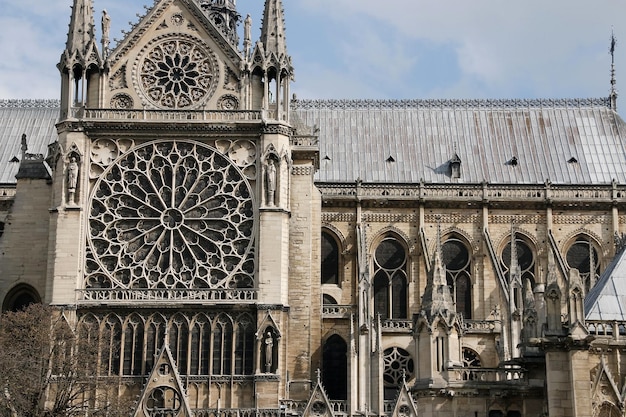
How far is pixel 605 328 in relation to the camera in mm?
31203

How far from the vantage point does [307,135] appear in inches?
1876

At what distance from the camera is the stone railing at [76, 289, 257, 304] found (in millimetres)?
43438

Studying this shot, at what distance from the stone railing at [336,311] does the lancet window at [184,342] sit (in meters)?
5.01

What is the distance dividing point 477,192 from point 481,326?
6.84 m

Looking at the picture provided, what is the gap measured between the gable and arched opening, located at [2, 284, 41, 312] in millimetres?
7782

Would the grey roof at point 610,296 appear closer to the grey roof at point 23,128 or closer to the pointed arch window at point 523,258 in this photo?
the pointed arch window at point 523,258

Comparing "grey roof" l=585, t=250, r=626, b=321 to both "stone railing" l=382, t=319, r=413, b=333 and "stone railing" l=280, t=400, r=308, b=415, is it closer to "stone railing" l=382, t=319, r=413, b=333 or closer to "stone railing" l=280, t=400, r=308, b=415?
"stone railing" l=280, t=400, r=308, b=415

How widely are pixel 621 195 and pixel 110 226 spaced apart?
22.4 metres

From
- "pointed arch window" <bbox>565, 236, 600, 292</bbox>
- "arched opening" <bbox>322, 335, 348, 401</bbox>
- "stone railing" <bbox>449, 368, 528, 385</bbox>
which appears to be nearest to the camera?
"stone railing" <bbox>449, 368, 528, 385</bbox>

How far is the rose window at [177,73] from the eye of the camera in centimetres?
4619

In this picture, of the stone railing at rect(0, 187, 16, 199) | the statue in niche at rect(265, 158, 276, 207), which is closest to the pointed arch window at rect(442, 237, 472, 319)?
the statue in niche at rect(265, 158, 276, 207)

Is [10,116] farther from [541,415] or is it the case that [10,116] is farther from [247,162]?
[541,415]

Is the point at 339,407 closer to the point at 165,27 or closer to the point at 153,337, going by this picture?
the point at 153,337

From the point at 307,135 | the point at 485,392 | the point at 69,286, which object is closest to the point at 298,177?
the point at 307,135
